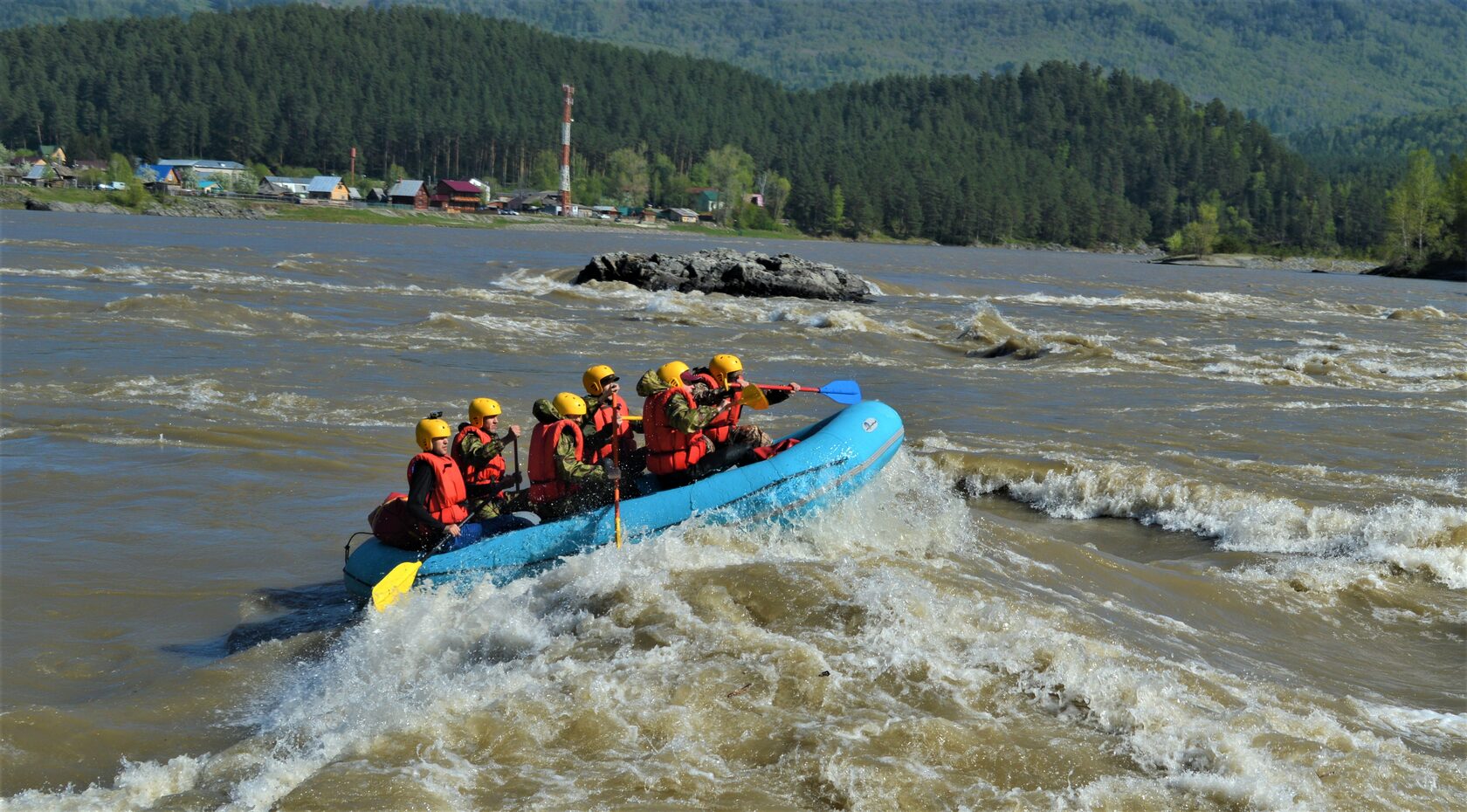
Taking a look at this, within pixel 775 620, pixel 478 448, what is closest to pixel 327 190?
pixel 478 448

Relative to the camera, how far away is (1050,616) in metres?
8.41

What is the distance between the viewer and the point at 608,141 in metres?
171

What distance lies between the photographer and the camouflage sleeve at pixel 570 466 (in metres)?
9.20

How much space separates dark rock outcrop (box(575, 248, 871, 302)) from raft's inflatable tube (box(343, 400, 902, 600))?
29.5m

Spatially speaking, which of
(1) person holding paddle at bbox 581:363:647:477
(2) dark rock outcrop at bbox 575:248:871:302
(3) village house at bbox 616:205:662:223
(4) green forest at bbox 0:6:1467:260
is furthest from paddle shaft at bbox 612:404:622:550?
(4) green forest at bbox 0:6:1467:260

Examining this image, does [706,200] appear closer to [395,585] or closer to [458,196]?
[458,196]

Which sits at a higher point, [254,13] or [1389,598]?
[254,13]

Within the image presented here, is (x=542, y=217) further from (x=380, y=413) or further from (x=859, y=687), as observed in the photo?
(x=859, y=687)

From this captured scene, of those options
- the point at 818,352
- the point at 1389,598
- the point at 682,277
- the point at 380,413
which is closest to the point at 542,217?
the point at 682,277

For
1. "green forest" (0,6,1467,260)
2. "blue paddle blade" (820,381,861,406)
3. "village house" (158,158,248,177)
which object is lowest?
"blue paddle blade" (820,381,861,406)

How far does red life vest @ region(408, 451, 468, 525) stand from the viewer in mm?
8938

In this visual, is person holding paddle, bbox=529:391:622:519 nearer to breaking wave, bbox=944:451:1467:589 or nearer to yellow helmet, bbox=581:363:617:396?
yellow helmet, bbox=581:363:617:396

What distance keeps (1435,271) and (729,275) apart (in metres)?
66.4

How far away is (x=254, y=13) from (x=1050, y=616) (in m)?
215
